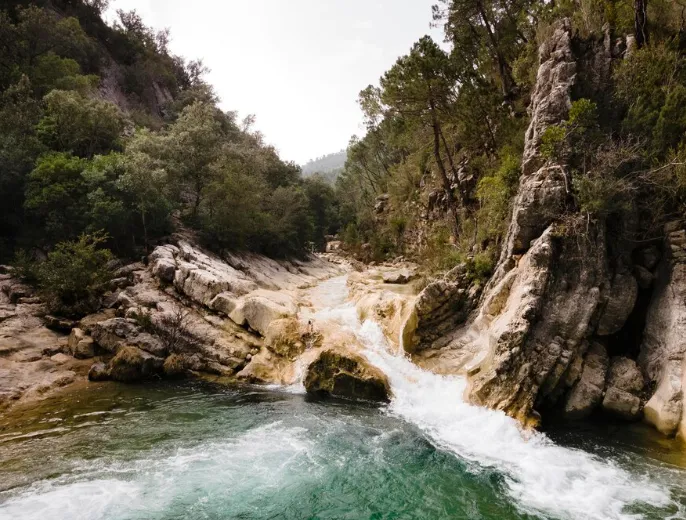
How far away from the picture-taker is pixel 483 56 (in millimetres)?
25047

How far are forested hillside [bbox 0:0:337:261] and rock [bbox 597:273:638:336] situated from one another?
23.4m

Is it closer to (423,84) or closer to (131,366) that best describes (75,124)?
(131,366)

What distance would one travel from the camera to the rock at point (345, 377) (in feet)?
46.3

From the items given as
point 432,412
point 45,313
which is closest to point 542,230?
point 432,412

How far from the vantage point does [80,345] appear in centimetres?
1672

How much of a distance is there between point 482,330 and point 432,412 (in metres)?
4.08

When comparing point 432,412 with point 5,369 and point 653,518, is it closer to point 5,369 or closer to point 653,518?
point 653,518

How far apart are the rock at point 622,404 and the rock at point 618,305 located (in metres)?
2.07

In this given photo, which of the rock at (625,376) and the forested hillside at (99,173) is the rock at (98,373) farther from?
the rock at (625,376)

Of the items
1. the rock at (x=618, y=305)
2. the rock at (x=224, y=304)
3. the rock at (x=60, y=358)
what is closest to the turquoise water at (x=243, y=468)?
the rock at (x=60, y=358)

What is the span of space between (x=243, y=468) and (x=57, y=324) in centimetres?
1430

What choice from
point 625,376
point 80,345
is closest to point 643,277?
point 625,376

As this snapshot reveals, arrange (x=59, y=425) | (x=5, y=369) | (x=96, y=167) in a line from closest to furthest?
(x=59, y=425)
(x=5, y=369)
(x=96, y=167)

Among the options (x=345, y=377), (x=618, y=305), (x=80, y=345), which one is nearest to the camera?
(x=618, y=305)
